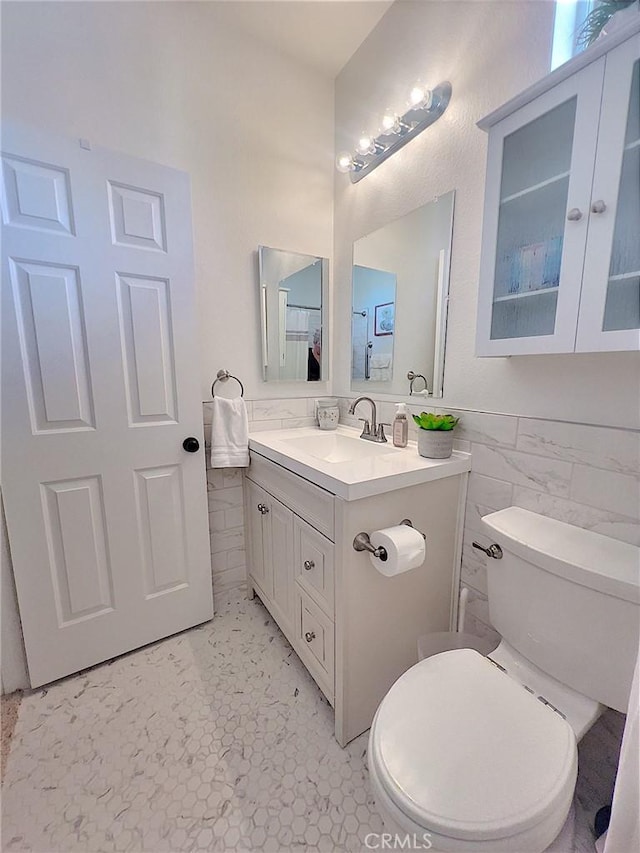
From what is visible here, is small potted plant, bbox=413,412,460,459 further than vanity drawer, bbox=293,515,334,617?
Yes

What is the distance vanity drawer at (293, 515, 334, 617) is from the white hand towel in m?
0.47

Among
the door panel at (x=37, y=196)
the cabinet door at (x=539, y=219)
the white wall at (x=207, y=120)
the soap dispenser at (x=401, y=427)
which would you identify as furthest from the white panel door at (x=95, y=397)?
the cabinet door at (x=539, y=219)

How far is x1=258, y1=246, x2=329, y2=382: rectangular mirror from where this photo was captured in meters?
1.73

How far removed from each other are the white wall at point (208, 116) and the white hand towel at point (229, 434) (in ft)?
0.52

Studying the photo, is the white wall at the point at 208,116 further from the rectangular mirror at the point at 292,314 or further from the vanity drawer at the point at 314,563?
the vanity drawer at the point at 314,563

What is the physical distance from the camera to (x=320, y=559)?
1.14 metres

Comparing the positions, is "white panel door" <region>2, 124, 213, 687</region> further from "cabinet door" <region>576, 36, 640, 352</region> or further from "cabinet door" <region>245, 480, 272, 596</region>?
"cabinet door" <region>576, 36, 640, 352</region>

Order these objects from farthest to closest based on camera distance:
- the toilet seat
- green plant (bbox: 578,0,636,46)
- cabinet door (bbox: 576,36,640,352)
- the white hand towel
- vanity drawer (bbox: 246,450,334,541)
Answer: the white hand towel → vanity drawer (bbox: 246,450,334,541) → green plant (bbox: 578,0,636,46) → cabinet door (bbox: 576,36,640,352) → the toilet seat

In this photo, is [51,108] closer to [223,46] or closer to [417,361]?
[223,46]

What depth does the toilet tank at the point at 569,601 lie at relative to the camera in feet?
2.53

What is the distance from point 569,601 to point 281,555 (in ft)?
3.20

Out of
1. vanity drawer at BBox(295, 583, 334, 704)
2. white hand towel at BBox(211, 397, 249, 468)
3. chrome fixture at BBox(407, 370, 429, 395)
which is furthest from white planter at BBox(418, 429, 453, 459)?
white hand towel at BBox(211, 397, 249, 468)

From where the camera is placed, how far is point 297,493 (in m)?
1.25

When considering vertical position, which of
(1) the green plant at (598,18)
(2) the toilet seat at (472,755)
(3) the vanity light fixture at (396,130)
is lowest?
(2) the toilet seat at (472,755)
